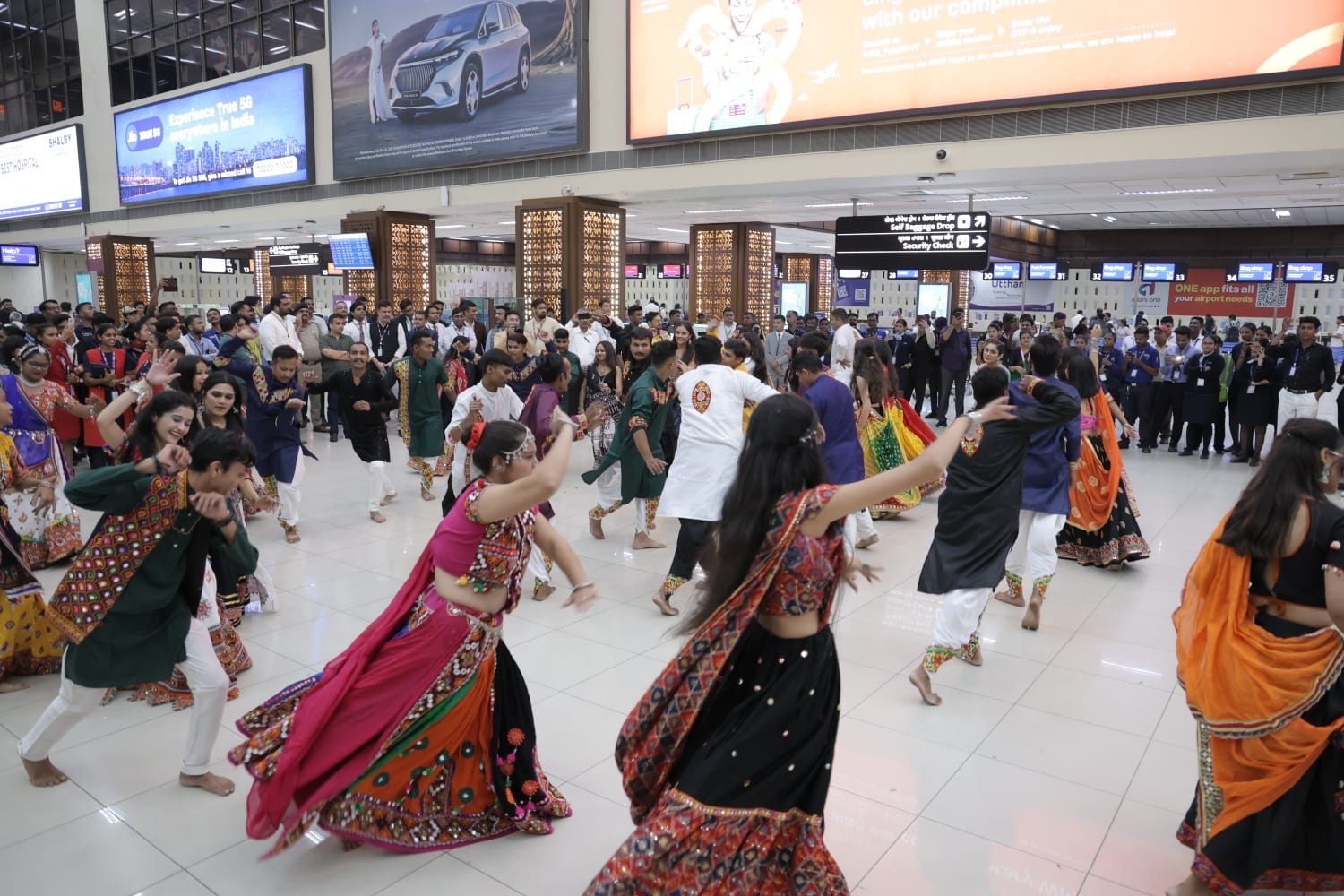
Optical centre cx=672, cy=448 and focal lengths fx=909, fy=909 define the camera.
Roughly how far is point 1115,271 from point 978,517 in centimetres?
1685

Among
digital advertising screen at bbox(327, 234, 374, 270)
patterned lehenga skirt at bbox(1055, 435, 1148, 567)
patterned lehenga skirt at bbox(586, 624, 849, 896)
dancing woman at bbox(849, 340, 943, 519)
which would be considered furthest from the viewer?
digital advertising screen at bbox(327, 234, 374, 270)

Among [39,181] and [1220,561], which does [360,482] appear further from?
[39,181]

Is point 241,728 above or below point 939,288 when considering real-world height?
below

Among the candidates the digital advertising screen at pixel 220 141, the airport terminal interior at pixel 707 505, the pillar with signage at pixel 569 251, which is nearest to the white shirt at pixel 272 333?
the airport terminal interior at pixel 707 505

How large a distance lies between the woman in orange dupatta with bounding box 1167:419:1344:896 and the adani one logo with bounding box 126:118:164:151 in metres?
19.7

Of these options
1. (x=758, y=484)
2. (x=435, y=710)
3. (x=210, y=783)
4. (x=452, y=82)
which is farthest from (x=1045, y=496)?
(x=452, y=82)

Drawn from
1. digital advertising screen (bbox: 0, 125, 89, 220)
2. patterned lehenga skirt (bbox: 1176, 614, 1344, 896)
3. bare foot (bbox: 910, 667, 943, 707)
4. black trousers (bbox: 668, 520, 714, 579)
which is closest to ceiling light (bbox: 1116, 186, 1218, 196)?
black trousers (bbox: 668, 520, 714, 579)

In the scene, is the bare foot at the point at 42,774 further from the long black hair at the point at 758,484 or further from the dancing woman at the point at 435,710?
the long black hair at the point at 758,484

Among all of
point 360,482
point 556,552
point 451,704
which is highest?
point 556,552

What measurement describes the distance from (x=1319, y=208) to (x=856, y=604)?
13.0 metres

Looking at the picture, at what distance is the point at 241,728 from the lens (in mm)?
2615

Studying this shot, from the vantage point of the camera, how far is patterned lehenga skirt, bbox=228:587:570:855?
2400 mm

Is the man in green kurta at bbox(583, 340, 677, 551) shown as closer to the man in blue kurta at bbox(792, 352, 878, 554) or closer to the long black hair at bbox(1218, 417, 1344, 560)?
the man in blue kurta at bbox(792, 352, 878, 554)

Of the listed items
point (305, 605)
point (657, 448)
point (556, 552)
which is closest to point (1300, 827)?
point (556, 552)
